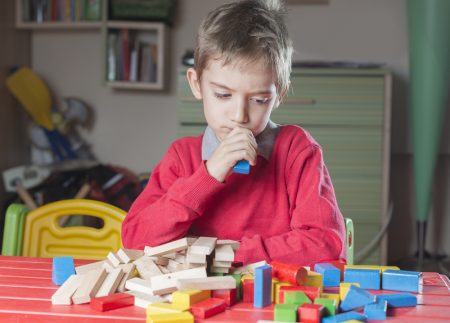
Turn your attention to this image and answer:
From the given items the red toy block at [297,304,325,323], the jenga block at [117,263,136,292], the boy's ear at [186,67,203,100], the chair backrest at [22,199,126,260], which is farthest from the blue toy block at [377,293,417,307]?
the chair backrest at [22,199,126,260]

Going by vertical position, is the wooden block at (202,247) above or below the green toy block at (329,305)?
above

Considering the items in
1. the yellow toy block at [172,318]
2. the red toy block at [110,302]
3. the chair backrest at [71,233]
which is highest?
the yellow toy block at [172,318]

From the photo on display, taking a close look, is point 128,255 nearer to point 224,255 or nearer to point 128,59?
point 224,255

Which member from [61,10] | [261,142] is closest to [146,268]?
[261,142]

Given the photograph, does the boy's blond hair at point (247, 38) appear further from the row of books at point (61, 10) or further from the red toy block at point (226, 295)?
the row of books at point (61, 10)

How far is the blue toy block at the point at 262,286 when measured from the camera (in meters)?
0.81

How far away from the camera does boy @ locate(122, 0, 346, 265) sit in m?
1.14

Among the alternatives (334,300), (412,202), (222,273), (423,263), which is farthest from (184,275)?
(412,202)

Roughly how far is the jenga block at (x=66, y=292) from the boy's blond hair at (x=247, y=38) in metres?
0.50

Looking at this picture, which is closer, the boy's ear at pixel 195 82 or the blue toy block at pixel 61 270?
the blue toy block at pixel 61 270

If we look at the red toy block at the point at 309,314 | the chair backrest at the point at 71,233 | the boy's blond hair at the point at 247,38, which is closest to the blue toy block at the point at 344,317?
the red toy block at the point at 309,314

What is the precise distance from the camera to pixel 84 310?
795mm

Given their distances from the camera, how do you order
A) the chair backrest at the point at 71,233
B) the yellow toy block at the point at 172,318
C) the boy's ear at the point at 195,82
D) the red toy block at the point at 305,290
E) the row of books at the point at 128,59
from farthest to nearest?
the row of books at the point at 128,59 → the chair backrest at the point at 71,233 → the boy's ear at the point at 195,82 → the red toy block at the point at 305,290 → the yellow toy block at the point at 172,318

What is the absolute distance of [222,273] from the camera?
893mm
